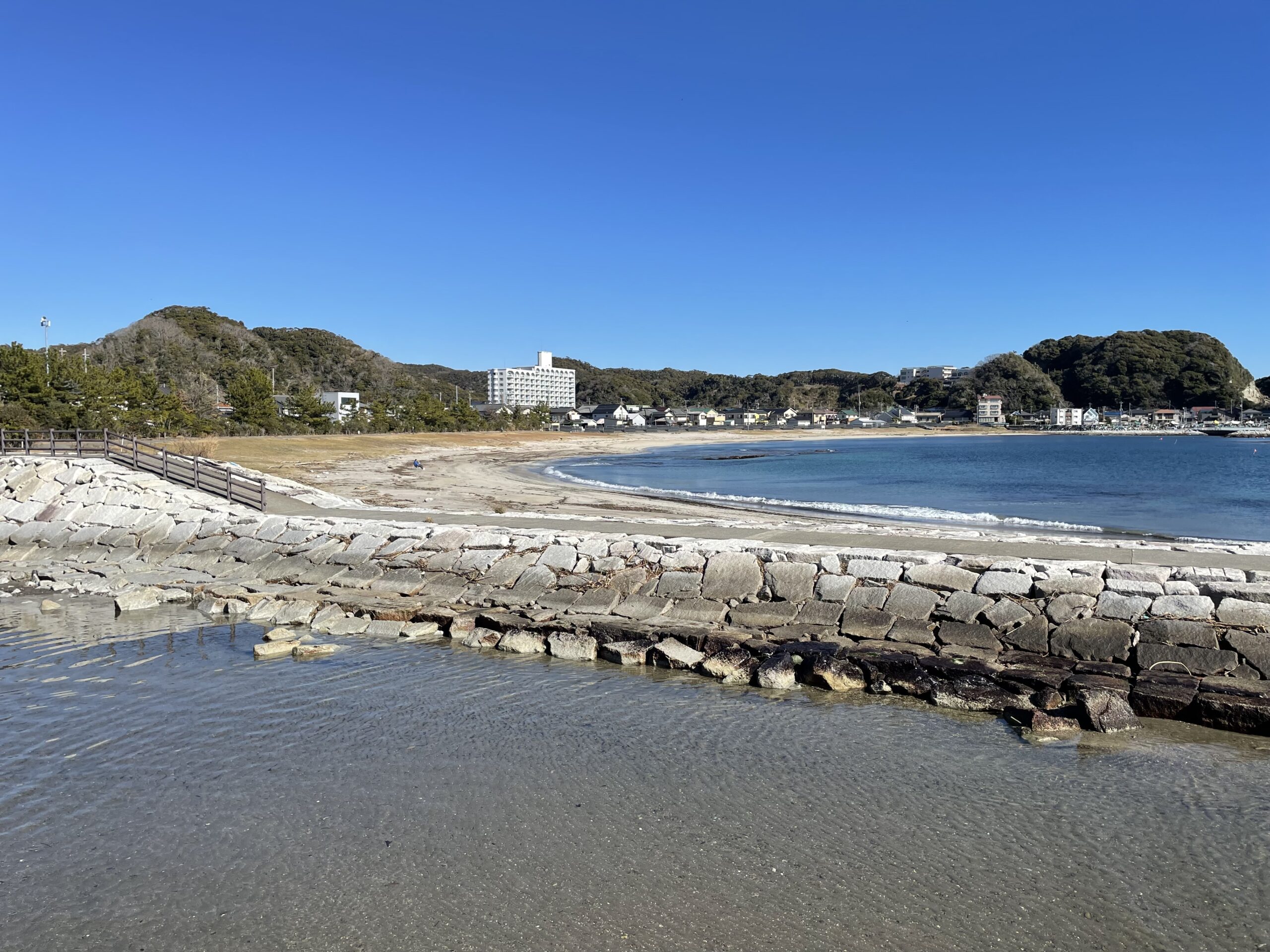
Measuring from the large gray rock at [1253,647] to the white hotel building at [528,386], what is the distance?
18077cm

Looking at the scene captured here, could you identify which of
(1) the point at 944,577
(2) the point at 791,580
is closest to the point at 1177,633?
(1) the point at 944,577

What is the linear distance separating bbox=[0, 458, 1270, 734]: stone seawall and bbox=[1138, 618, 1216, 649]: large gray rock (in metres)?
0.02

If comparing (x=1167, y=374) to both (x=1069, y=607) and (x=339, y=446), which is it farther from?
(x=1069, y=607)

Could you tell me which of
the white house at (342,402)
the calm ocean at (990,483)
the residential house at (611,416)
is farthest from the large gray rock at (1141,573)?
the residential house at (611,416)

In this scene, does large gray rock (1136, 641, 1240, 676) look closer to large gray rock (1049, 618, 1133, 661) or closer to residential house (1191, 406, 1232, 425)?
large gray rock (1049, 618, 1133, 661)

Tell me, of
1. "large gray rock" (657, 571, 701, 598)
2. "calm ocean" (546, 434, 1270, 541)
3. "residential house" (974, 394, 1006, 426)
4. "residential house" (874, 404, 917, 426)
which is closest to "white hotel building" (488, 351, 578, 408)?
"residential house" (874, 404, 917, 426)

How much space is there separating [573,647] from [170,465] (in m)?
14.7

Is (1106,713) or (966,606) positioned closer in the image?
(1106,713)

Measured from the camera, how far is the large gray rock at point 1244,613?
7414 millimetres

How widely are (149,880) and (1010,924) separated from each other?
4.08 meters

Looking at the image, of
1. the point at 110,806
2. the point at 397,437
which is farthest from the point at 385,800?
the point at 397,437

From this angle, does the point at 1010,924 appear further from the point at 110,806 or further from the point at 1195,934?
the point at 110,806

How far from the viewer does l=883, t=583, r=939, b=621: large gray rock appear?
8.72 m

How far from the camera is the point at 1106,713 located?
623 cm
